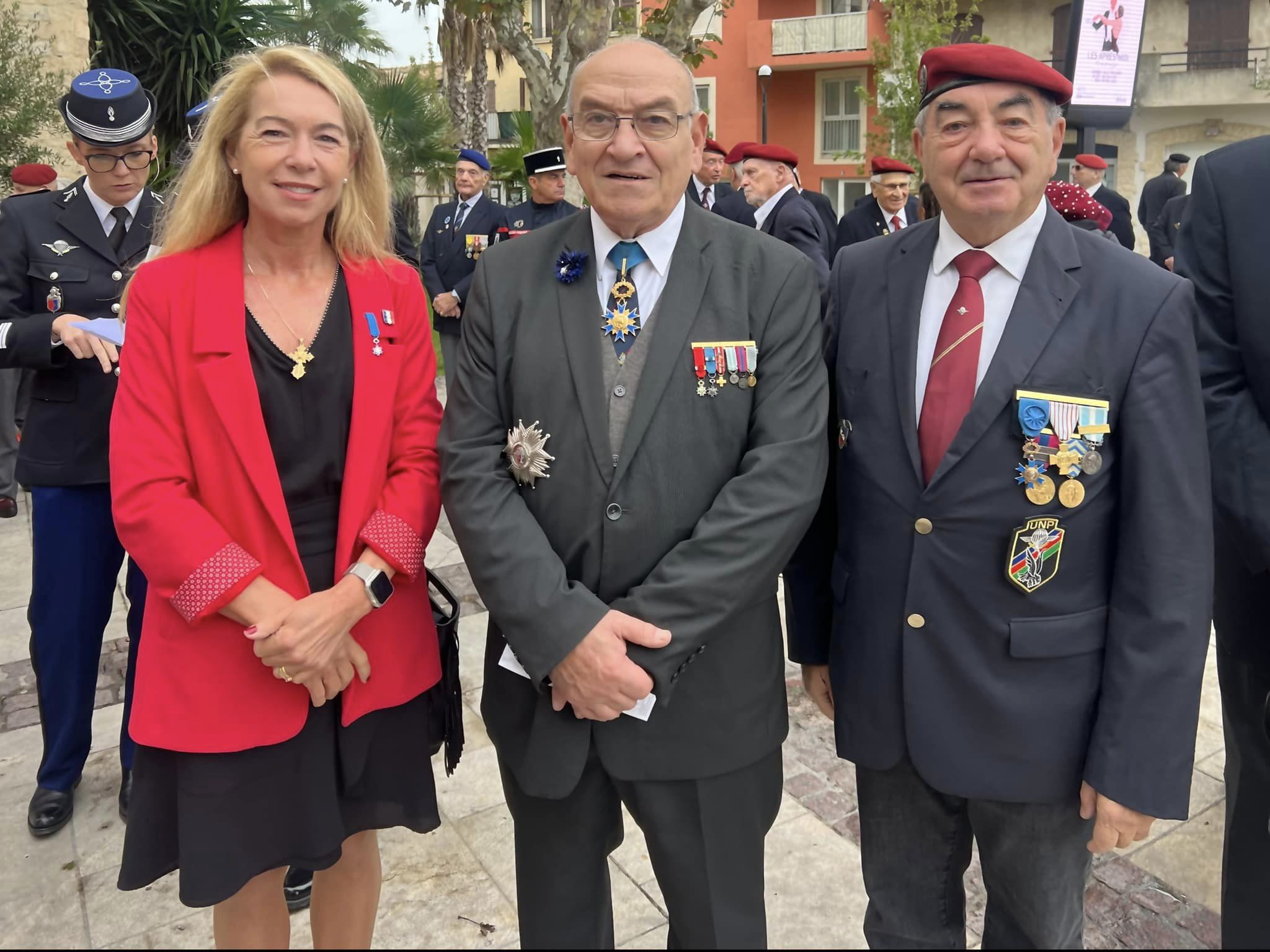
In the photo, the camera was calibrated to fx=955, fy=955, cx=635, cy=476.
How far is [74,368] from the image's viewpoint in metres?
2.92

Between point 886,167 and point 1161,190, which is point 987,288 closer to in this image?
point 886,167

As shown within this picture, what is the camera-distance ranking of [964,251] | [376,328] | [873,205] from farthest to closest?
[873,205]
[376,328]
[964,251]

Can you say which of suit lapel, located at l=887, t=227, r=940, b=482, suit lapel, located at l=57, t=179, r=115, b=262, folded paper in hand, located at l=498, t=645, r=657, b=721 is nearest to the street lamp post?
suit lapel, located at l=57, t=179, r=115, b=262

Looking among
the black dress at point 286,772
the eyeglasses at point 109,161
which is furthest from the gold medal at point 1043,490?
the eyeglasses at point 109,161

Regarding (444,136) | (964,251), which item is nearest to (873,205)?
(964,251)

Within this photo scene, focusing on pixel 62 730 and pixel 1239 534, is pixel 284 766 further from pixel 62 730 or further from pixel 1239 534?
pixel 1239 534

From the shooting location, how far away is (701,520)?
178cm

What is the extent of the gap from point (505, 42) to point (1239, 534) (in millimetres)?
7802

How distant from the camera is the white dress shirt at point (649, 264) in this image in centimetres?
194

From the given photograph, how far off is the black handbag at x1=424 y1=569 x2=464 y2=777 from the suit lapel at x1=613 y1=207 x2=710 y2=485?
700 mm

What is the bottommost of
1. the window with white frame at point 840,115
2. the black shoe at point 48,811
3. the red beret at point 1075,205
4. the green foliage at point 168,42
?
the black shoe at point 48,811

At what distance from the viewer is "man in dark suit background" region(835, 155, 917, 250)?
24.7ft

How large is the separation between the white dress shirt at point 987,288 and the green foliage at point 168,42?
10434 mm

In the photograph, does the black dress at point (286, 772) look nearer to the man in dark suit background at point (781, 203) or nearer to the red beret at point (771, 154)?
the man in dark suit background at point (781, 203)
